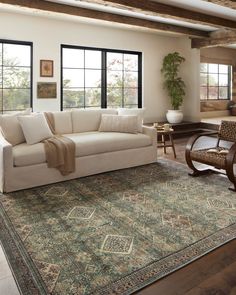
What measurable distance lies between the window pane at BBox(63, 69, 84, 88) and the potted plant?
2.29 meters

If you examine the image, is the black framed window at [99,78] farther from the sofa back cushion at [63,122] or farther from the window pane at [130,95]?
the sofa back cushion at [63,122]

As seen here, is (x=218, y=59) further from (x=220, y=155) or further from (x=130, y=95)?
(x=220, y=155)

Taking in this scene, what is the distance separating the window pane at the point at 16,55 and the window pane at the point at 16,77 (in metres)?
0.11

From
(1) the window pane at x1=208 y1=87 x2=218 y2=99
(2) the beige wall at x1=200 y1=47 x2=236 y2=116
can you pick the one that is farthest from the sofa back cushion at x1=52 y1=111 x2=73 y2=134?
(1) the window pane at x1=208 y1=87 x2=218 y2=99

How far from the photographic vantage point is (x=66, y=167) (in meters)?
3.71

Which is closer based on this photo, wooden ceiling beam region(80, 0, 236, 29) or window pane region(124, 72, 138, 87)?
wooden ceiling beam region(80, 0, 236, 29)

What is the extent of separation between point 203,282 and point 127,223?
924 millimetres

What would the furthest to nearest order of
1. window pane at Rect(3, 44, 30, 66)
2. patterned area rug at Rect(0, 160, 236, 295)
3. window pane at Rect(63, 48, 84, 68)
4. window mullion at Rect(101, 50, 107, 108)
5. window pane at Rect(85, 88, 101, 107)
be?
window mullion at Rect(101, 50, 107, 108)
window pane at Rect(85, 88, 101, 107)
window pane at Rect(63, 48, 84, 68)
window pane at Rect(3, 44, 30, 66)
patterned area rug at Rect(0, 160, 236, 295)

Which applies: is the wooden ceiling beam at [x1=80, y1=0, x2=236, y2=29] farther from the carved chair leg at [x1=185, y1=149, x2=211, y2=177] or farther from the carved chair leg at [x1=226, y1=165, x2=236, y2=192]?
the carved chair leg at [x1=226, y1=165, x2=236, y2=192]

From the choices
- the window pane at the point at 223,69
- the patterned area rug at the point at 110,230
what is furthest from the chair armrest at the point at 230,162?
the window pane at the point at 223,69

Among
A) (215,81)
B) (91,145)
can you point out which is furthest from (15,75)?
(215,81)

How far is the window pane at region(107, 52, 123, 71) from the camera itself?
6840 millimetres

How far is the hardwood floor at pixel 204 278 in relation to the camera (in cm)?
175

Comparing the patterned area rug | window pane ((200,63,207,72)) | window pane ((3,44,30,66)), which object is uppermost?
window pane ((200,63,207,72))
